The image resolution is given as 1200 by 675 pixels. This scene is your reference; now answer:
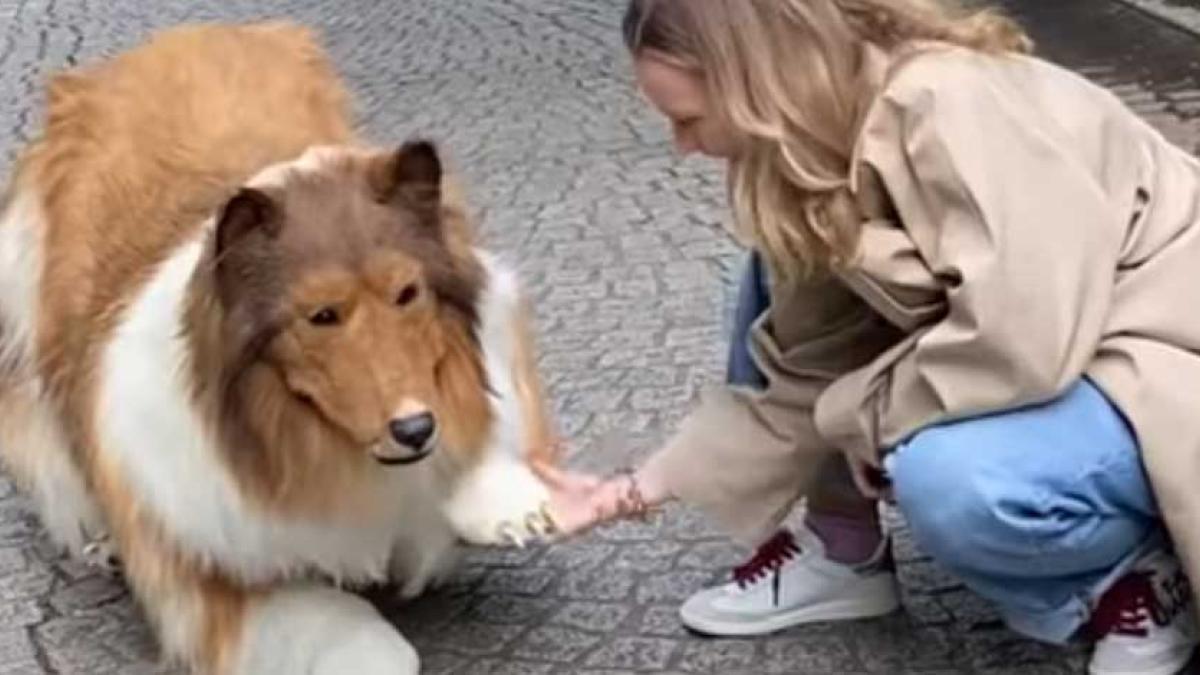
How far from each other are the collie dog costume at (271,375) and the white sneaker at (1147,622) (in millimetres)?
955

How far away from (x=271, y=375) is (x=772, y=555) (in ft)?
3.30

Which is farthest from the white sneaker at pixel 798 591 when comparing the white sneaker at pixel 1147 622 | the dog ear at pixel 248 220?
the dog ear at pixel 248 220

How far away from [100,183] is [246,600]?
3.23 ft

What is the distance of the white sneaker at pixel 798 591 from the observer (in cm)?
445

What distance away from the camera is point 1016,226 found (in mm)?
3654

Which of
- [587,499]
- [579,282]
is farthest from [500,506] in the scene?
[579,282]

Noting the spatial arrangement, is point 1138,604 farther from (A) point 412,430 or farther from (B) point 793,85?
(A) point 412,430

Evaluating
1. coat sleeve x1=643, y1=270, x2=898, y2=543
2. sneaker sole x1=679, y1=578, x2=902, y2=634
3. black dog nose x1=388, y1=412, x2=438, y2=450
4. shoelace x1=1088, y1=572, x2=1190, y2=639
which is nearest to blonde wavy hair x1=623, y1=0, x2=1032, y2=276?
coat sleeve x1=643, y1=270, x2=898, y2=543

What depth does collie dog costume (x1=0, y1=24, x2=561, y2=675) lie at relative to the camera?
399cm

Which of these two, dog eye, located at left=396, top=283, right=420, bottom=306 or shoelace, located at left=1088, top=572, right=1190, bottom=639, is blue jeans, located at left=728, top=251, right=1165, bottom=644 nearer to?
shoelace, located at left=1088, top=572, right=1190, bottom=639

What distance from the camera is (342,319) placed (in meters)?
3.96

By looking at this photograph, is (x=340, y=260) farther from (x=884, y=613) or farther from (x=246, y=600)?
(x=884, y=613)

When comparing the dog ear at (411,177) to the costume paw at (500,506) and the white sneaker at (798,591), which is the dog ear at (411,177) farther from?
the white sneaker at (798,591)

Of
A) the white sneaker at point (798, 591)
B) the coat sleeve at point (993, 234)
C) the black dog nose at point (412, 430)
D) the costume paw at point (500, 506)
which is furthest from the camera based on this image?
the white sneaker at point (798, 591)
